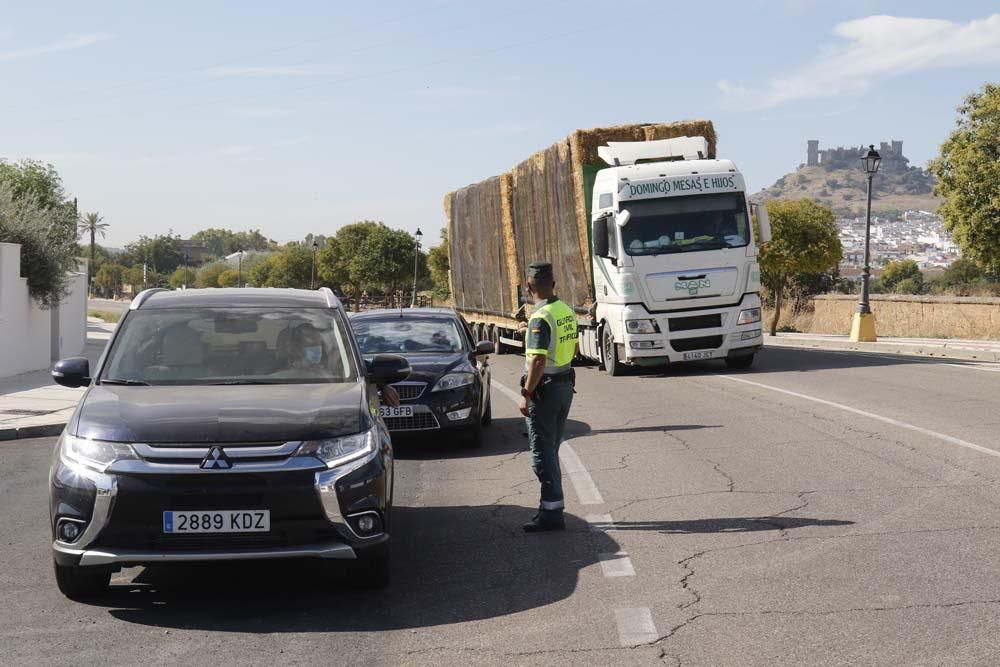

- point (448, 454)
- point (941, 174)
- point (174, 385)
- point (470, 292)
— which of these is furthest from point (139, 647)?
point (941, 174)

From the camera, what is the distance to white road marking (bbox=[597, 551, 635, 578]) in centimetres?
696

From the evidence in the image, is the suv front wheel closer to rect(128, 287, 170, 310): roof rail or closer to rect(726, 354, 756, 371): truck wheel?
rect(128, 287, 170, 310): roof rail

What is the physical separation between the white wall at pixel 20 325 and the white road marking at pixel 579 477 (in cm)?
1496

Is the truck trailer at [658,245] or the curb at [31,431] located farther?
the truck trailer at [658,245]

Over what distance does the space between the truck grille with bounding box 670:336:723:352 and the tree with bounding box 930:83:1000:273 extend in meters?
18.6

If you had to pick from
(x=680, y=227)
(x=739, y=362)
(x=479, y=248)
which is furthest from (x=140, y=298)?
(x=479, y=248)

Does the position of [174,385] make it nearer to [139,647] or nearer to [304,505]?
[304,505]

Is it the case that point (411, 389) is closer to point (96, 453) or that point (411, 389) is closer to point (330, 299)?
point (330, 299)

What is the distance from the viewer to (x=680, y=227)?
21141 millimetres

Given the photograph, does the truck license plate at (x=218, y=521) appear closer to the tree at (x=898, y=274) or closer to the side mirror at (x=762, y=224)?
the side mirror at (x=762, y=224)

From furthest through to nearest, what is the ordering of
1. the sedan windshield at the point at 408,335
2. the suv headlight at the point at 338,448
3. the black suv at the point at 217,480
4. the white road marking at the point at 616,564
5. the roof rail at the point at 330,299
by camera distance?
the sedan windshield at the point at 408,335 → the roof rail at the point at 330,299 → the white road marking at the point at 616,564 → the suv headlight at the point at 338,448 → the black suv at the point at 217,480

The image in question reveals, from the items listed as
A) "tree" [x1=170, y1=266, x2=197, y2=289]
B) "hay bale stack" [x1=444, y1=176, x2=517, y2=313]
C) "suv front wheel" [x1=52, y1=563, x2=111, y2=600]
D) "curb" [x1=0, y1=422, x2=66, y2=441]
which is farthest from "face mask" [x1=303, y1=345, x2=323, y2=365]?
"tree" [x1=170, y1=266, x2=197, y2=289]

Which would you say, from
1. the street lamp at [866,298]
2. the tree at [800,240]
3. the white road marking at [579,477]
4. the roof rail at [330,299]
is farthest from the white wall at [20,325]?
the tree at [800,240]

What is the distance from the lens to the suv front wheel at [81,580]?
644 centimetres
